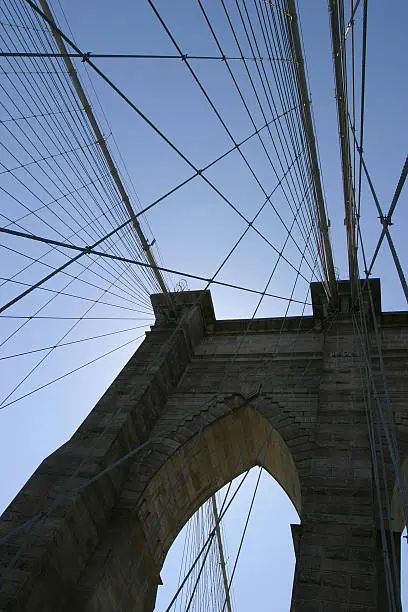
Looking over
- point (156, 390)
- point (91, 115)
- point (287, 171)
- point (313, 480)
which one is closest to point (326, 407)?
point (313, 480)

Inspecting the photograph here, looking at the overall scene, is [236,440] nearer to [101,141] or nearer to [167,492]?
[167,492]

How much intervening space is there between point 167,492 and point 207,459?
1.09 m

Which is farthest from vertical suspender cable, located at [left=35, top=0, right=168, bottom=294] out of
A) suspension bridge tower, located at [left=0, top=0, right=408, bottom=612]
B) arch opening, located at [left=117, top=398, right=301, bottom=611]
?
arch opening, located at [left=117, top=398, right=301, bottom=611]

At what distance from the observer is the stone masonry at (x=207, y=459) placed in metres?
7.02

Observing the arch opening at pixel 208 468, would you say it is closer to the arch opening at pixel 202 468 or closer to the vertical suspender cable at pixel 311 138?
the arch opening at pixel 202 468

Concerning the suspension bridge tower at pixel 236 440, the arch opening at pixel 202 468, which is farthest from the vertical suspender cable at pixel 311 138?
the arch opening at pixel 202 468

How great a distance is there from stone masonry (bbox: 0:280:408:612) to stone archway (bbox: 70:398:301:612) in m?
0.03

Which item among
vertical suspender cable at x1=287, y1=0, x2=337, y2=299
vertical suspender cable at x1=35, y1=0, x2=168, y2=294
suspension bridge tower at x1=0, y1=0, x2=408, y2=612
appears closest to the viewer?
suspension bridge tower at x1=0, y1=0, x2=408, y2=612

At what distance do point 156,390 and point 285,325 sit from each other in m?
3.53

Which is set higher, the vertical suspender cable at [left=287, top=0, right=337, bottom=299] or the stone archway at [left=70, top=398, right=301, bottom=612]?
the vertical suspender cable at [left=287, top=0, right=337, bottom=299]

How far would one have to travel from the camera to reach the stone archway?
8.38 m

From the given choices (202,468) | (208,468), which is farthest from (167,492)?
(208,468)

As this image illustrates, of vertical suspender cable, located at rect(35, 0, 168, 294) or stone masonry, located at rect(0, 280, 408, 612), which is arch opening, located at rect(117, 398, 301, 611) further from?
vertical suspender cable, located at rect(35, 0, 168, 294)

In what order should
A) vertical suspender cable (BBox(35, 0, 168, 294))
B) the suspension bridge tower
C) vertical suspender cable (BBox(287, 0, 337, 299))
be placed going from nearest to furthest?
the suspension bridge tower, vertical suspender cable (BBox(35, 0, 168, 294)), vertical suspender cable (BBox(287, 0, 337, 299))
